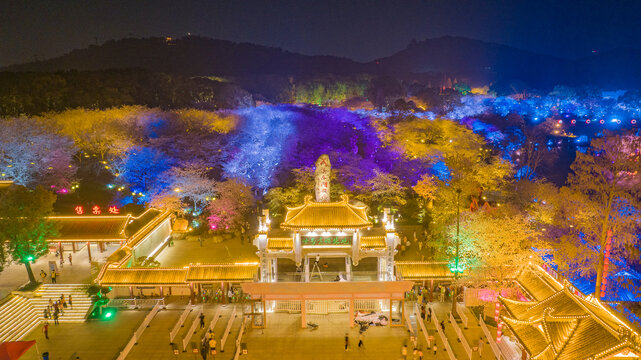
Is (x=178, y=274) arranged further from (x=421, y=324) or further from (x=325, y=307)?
(x=421, y=324)

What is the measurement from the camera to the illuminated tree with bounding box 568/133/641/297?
18.8 meters

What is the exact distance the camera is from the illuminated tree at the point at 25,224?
2216 cm

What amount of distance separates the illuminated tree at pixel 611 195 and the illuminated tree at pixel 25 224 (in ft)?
102

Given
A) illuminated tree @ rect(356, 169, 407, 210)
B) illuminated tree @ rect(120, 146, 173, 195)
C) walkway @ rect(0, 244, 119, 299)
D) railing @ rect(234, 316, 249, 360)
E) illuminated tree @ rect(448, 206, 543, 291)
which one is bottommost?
railing @ rect(234, 316, 249, 360)

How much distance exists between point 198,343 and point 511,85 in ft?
327

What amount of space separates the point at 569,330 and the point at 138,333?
1961 centimetres

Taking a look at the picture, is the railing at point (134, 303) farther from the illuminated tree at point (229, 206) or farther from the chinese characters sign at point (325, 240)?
the illuminated tree at point (229, 206)

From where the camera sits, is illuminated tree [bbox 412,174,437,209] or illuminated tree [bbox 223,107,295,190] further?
illuminated tree [bbox 223,107,295,190]

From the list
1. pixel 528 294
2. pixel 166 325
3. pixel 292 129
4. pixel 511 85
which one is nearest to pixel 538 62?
pixel 511 85

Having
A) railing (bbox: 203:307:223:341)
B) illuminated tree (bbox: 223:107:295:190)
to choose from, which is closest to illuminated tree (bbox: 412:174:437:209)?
illuminated tree (bbox: 223:107:295:190)

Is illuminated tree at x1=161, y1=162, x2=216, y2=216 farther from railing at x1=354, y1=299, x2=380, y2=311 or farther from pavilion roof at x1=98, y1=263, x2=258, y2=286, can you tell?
railing at x1=354, y1=299, x2=380, y2=311

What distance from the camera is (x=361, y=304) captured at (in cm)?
2203

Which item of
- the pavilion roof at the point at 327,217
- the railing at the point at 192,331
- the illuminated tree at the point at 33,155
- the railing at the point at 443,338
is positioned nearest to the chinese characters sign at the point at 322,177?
the pavilion roof at the point at 327,217

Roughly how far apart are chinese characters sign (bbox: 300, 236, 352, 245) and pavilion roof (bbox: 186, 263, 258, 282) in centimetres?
428
